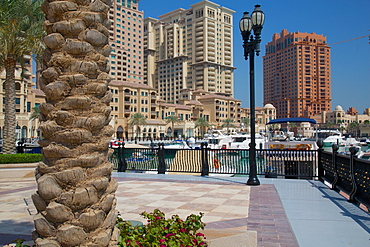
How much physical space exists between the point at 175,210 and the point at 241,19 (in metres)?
7.76

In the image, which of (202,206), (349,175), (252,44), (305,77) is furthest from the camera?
(305,77)

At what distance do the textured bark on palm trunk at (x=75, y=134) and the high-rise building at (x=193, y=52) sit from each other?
13174 centimetres

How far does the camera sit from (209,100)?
11775 centimetres

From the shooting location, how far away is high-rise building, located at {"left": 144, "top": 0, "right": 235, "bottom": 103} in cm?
14038

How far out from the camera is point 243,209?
8.03 metres

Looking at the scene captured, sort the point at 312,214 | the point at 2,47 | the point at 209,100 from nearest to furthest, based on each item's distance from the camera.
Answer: the point at 312,214, the point at 2,47, the point at 209,100

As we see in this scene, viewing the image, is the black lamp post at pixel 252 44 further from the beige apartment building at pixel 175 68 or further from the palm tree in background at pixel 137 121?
the beige apartment building at pixel 175 68

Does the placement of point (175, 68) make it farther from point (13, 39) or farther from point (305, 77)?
point (13, 39)

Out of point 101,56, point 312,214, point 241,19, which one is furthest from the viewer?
point 241,19

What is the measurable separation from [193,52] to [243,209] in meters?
141

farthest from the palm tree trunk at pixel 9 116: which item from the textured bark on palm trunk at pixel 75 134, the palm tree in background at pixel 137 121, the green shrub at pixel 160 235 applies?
the palm tree in background at pixel 137 121

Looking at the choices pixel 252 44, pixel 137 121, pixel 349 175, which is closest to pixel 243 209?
pixel 349 175

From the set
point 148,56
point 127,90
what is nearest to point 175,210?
point 127,90

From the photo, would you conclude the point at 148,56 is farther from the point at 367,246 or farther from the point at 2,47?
the point at 367,246
